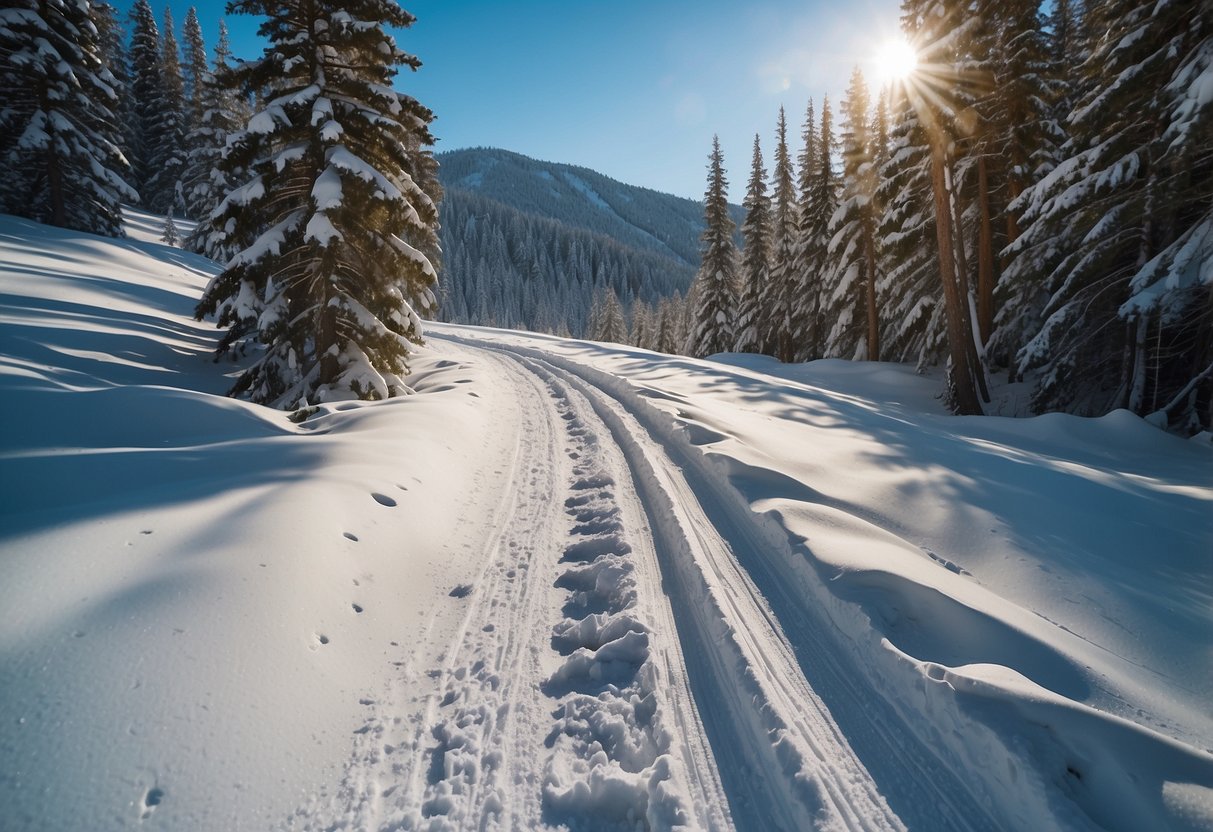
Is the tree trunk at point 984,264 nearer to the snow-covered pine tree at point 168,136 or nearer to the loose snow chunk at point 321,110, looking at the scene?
the loose snow chunk at point 321,110

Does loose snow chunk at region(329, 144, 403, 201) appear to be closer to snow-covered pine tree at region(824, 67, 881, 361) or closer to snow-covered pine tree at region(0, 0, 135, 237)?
snow-covered pine tree at region(0, 0, 135, 237)

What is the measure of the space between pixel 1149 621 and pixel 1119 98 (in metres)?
12.8

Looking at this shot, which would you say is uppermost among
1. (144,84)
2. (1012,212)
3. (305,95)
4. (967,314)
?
(144,84)

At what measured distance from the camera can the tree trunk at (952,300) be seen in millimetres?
12102

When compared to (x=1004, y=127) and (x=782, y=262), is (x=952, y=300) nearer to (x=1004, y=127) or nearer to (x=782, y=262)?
(x=1004, y=127)

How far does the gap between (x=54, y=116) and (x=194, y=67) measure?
2123cm

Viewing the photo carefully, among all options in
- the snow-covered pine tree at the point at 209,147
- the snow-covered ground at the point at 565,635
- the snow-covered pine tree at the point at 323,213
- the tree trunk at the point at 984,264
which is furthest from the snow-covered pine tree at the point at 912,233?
the snow-covered pine tree at the point at 209,147

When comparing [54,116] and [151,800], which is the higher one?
[54,116]

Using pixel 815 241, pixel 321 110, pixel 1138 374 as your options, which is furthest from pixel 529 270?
pixel 1138 374

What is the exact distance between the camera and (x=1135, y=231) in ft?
36.4

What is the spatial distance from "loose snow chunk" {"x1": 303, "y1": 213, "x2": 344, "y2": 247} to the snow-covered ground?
10.9ft

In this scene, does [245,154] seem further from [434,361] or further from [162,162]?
[162,162]

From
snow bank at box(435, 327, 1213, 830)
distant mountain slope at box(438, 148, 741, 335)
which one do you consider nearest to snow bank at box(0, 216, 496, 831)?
snow bank at box(435, 327, 1213, 830)

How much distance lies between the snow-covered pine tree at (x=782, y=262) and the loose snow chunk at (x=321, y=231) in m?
24.7
